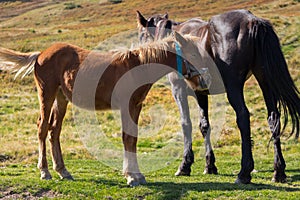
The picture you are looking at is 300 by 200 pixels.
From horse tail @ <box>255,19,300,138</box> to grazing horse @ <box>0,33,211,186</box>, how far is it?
→ 1207 millimetres

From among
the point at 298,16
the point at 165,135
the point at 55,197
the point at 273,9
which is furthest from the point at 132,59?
the point at 273,9

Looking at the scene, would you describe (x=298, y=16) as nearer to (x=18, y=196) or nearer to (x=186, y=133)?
(x=186, y=133)

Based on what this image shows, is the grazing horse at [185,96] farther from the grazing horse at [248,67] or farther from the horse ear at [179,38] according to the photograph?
the horse ear at [179,38]

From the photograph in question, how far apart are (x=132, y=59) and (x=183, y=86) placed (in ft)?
7.48

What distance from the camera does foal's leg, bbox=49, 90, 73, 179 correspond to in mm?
9406

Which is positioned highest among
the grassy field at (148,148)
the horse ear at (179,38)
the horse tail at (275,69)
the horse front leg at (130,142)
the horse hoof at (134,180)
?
the horse ear at (179,38)

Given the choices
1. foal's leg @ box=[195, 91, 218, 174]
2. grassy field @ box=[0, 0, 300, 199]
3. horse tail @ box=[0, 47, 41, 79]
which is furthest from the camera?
foal's leg @ box=[195, 91, 218, 174]

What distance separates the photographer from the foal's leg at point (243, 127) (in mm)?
9078

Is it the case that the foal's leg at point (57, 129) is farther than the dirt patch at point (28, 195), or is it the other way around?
the foal's leg at point (57, 129)

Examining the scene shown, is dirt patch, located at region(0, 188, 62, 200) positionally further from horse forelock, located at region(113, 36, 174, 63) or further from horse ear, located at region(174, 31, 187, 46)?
horse ear, located at region(174, 31, 187, 46)

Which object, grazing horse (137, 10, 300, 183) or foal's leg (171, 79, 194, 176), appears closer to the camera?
grazing horse (137, 10, 300, 183)

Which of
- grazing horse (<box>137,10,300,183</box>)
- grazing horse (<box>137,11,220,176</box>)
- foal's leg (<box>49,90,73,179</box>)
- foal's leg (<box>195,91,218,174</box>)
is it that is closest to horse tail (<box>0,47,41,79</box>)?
foal's leg (<box>49,90,73,179</box>)

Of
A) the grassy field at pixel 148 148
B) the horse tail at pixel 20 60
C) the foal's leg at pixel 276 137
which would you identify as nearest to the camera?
the grassy field at pixel 148 148

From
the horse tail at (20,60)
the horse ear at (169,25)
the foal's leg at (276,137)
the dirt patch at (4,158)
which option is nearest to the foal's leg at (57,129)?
the horse tail at (20,60)
